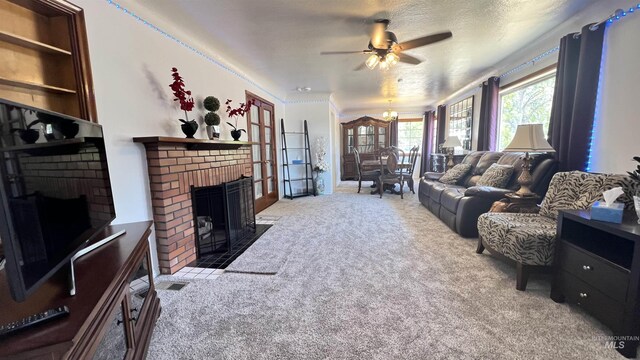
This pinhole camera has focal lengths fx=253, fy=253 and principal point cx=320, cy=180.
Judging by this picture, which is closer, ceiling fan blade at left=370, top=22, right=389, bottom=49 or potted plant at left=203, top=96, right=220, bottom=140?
ceiling fan blade at left=370, top=22, right=389, bottom=49

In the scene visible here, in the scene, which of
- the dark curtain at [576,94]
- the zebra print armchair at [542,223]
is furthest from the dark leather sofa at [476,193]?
the zebra print armchair at [542,223]

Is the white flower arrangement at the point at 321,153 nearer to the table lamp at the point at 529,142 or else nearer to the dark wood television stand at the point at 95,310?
the table lamp at the point at 529,142

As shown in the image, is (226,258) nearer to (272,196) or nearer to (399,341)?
(399,341)

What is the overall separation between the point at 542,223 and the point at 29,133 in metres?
2.98

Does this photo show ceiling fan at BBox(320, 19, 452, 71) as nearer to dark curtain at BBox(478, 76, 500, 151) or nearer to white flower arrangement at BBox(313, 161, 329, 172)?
dark curtain at BBox(478, 76, 500, 151)

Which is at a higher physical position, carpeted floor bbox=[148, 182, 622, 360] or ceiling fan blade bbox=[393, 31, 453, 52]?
ceiling fan blade bbox=[393, 31, 453, 52]

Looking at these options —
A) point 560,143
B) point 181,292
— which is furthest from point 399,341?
point 560,143

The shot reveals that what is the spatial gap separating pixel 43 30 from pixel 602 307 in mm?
3681

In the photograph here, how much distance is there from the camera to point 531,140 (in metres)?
2.23

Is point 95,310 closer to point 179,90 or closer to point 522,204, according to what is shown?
point 179,90

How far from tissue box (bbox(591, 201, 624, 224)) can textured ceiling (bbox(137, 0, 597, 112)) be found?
5.98ft

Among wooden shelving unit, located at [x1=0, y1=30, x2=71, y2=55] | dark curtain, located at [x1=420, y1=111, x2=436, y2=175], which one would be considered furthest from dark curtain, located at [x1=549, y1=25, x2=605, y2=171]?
dark curtain, located at [x1=420, y1=111, x2=436, y2=175]

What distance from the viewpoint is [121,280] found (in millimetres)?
1022

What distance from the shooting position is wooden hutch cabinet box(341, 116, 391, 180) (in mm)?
7932
